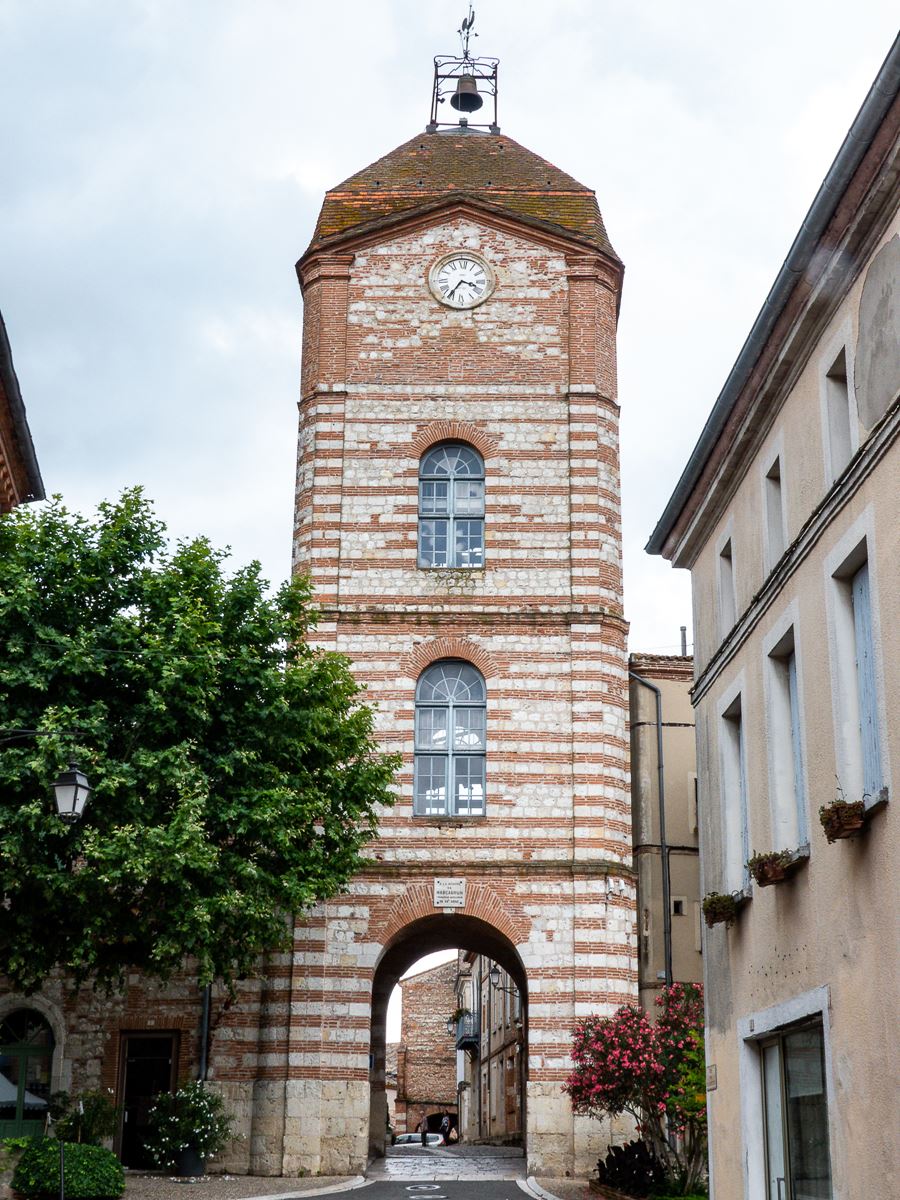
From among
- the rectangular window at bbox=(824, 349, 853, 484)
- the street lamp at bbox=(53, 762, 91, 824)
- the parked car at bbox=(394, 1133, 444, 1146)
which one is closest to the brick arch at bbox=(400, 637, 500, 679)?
the street lamp at bbox=(53, 762, 91, 824)

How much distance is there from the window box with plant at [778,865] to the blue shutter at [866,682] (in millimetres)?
1343

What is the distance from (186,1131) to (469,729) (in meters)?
7.82

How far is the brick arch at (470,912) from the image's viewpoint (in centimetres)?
2420

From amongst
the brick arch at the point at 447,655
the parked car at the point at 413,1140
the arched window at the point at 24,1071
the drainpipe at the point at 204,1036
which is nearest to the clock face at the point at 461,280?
the brick arch at the point at 447,655

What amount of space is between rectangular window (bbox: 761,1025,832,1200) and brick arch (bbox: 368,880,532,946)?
38.2 ft

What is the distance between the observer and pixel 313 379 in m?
27.8

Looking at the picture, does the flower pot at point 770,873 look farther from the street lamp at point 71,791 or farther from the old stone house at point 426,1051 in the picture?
the old stone house at point 426,1051

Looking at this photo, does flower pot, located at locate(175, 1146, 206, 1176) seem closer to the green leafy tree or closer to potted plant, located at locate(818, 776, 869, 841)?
the green leafy tree

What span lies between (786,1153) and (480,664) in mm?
14215

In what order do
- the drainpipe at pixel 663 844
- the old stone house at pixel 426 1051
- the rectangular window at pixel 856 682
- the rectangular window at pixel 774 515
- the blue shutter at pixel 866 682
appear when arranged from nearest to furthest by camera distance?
the blue shutter at pixel 866 682
the rectangular window at pixel 856 682
the rectangular window at pixel 774 515
the drainpipe at pixel 663 844
the old stone house at pixel 426 1051

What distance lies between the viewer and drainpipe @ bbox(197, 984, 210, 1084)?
23.6 meters

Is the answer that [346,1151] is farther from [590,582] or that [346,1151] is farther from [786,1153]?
[786,1153]

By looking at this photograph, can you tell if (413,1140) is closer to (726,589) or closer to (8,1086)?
(8,1086)

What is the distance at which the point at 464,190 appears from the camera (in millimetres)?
29031
